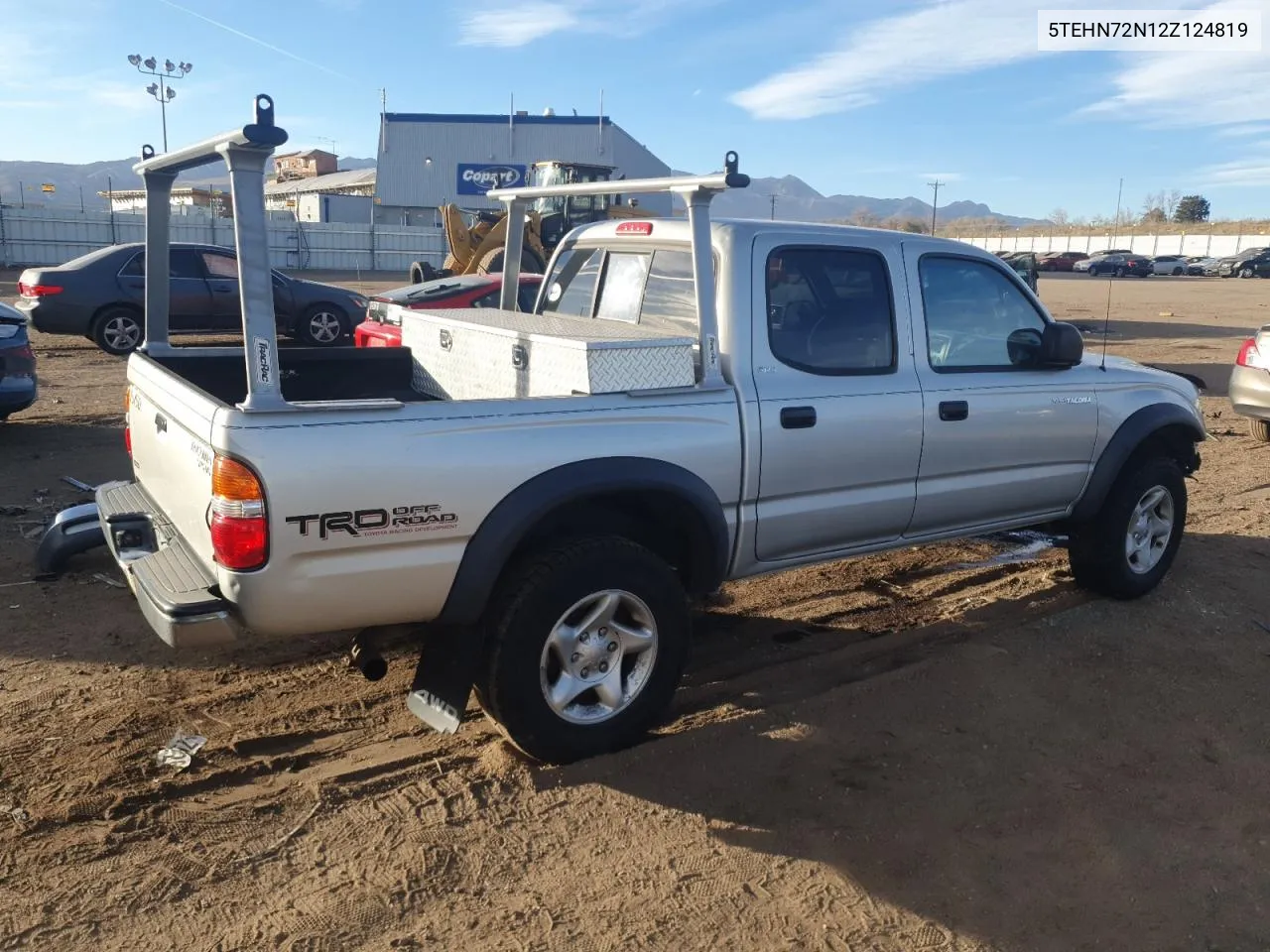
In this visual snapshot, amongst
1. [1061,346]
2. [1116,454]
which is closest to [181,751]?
[1061,346]

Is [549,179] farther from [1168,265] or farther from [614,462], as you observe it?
[1168,265]

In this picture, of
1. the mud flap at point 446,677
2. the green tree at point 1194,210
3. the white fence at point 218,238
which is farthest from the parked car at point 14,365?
the green tree at point 1194,210

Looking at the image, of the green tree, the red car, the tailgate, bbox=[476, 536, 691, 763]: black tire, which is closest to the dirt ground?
bbox=[476, 536, 691, 763]: black tire

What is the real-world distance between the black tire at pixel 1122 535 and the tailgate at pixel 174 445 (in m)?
4.47

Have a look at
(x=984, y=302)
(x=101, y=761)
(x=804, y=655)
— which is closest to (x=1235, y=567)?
(x=984, y=302)

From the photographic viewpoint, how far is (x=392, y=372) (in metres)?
5.01

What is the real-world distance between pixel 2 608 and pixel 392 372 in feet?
7.39

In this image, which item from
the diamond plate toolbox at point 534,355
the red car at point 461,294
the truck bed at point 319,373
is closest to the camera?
the diamond plate toolbox at point 534,355

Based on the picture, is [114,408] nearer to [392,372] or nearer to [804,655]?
[392,372]

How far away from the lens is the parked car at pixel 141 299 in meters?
13.9

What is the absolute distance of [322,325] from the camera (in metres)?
15.8

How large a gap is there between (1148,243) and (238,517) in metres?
89.9

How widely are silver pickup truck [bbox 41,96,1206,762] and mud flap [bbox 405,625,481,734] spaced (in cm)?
1

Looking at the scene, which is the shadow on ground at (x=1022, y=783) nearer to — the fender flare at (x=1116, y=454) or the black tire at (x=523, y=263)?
the fender flare at (x=1116, y=454)
